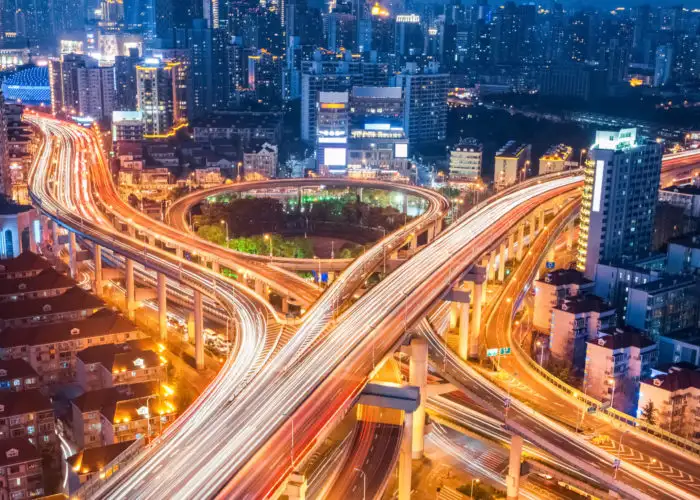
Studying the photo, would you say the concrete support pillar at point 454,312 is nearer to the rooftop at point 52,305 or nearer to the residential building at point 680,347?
the residential building at point 680,347

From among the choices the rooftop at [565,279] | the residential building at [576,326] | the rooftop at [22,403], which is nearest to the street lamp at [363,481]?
the rooftop at [22,403]

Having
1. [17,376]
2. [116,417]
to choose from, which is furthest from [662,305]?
[17,376]

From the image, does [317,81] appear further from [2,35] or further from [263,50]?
[2,35]

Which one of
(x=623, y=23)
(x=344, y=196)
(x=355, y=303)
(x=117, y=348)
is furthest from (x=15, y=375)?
(x=623, y=23)

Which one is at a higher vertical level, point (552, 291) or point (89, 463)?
point (552, 291)

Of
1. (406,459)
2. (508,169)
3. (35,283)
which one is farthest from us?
(508,169)

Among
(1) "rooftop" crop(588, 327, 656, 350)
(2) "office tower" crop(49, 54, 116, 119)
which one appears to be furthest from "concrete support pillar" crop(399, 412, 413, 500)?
(2) "office tower" crop(49, 54, 116, 119)

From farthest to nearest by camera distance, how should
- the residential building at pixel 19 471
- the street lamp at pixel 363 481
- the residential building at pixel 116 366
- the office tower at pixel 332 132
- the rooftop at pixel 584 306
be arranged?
the office tower at pixel 332 132
the rooftop at pixel 584 306
the residential building at pixel 116 366
the residential building at pixel 19 471
the street lamp at pixel 363 481

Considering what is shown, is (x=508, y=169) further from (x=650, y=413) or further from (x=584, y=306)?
(x=650, y=413)
